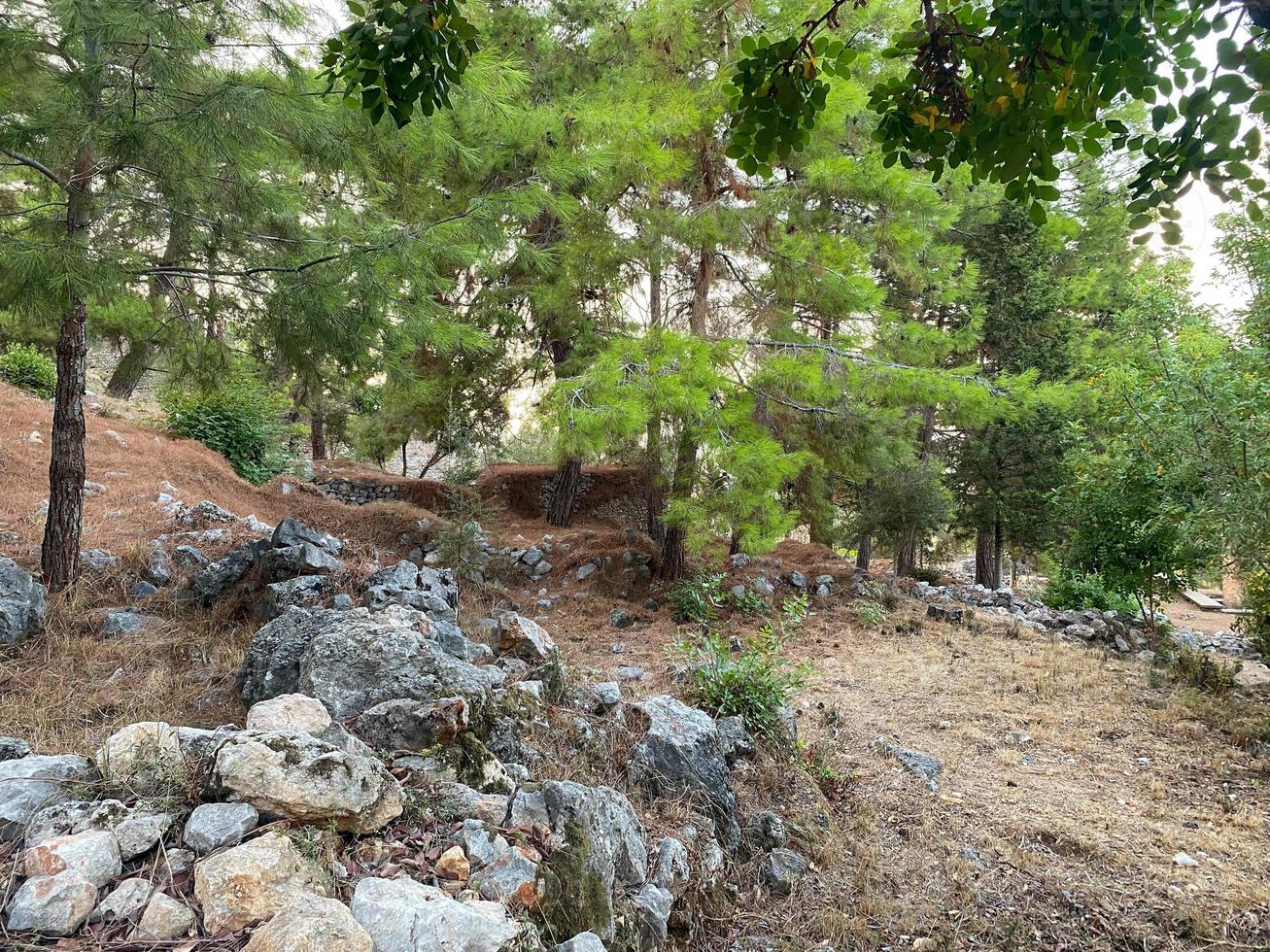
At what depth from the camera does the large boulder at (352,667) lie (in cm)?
302

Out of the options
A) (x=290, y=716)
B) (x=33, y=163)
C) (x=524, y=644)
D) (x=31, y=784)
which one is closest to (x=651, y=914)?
(x=290, y=716)

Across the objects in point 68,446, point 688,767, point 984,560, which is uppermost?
point 68,446

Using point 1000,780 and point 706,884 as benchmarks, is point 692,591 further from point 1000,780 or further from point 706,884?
point 706,884

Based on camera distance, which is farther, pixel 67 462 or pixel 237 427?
pixel 237 427

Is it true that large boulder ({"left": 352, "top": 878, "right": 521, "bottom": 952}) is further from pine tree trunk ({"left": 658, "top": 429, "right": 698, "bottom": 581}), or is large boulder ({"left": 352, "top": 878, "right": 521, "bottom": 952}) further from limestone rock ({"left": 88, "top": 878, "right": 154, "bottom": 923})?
pine tree trunk ({"left": 658, "top": 429, "right": 698, "bottom": 581})

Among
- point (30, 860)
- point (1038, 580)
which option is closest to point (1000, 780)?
point (30, 860)

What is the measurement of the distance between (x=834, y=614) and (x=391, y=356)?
20.5 feet

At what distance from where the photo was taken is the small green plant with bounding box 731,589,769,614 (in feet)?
27.6

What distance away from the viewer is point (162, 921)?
1561mm

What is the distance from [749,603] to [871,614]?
4.78 ft

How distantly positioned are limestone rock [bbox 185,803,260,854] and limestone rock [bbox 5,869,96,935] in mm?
238

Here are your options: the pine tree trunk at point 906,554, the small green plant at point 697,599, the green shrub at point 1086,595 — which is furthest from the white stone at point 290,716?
the green shrub at point 1086,595

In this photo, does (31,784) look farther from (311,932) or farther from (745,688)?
(745,688)

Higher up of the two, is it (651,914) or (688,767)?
(688,767)
